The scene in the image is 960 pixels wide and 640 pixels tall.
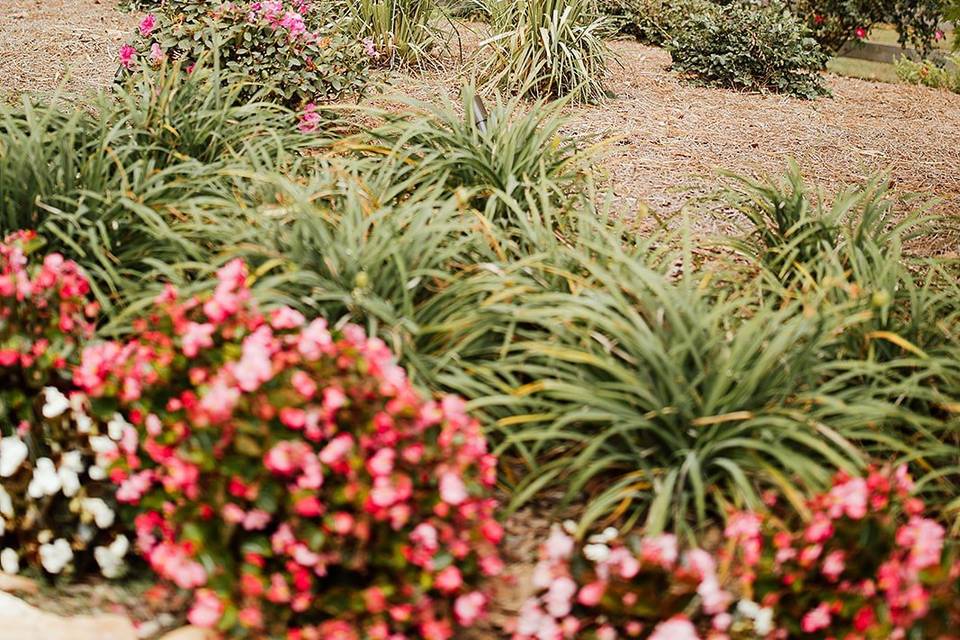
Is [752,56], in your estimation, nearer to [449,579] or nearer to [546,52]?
[546,52]

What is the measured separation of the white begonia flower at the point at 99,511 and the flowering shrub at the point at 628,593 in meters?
1.19

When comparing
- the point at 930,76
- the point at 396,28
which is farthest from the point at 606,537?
the point at 930,76

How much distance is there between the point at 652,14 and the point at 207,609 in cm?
853

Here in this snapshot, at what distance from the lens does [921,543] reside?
99.0 inches

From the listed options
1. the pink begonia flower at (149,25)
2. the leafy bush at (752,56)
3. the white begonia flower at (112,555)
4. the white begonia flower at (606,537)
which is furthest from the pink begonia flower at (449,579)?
the leafy bush at (752,56)

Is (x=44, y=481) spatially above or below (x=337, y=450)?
below

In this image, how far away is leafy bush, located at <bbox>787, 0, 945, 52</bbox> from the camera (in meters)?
12.0

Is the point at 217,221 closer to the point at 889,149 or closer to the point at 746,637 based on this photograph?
the point at 746,637

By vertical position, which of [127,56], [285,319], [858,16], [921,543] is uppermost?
[858,16]

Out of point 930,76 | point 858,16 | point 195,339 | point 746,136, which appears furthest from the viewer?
point 858,16

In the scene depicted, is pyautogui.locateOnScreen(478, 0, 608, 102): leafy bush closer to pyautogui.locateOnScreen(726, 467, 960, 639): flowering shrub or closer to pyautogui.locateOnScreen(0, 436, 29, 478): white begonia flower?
pyautogui.locateOnScreen(0, 436, 29, 478): white begonia flower

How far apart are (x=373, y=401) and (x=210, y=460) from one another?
0.42m

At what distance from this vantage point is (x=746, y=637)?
273cm

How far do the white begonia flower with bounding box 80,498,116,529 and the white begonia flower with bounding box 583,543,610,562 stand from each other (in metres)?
1.33
